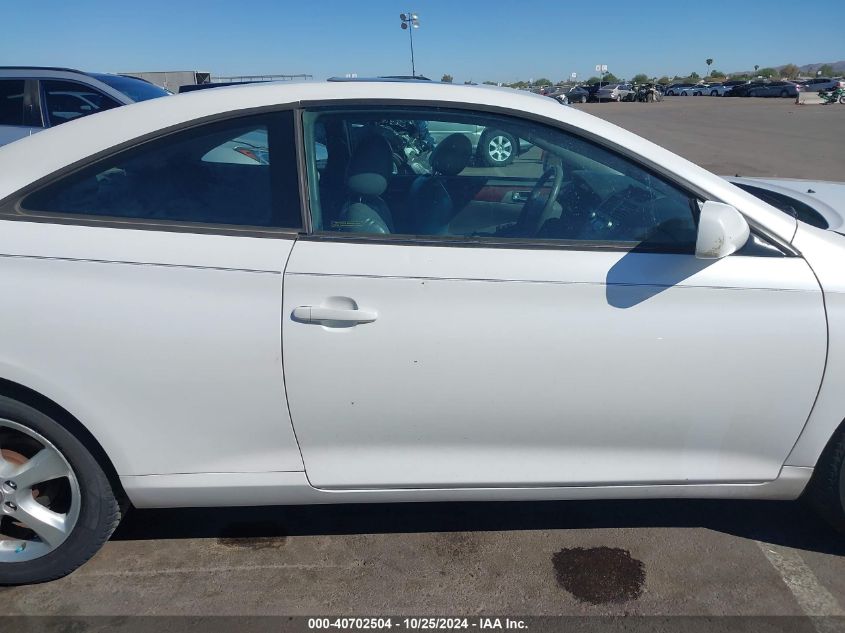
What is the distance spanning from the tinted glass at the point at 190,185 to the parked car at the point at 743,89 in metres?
60.1

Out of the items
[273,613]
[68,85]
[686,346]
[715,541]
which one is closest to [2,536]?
[273,613]

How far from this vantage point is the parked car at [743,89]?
53681 mm

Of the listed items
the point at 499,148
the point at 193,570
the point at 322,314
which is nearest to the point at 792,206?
the point at 499,148

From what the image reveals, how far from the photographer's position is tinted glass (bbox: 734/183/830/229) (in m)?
2.68

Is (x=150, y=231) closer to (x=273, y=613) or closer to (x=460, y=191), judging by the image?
(x=460, y=191)

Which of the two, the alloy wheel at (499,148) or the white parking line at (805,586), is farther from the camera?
the alloy wheel at (499,148)

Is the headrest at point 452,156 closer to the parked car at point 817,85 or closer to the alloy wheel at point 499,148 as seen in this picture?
the alloy wheel at point 499,148

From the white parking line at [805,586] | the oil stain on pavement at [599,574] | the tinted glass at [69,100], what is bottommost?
the white parking line at [805,586]

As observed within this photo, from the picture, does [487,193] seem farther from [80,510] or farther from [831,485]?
[80,510]

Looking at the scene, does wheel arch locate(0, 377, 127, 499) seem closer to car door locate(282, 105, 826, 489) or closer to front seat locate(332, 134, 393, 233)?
car door locate(282, 105, 826, 489)

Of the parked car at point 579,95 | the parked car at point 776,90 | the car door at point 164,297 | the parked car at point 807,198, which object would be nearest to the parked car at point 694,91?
the parked car at point 776,90

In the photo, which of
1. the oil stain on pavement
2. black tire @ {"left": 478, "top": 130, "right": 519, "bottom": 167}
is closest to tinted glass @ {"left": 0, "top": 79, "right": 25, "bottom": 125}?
black tire @ {"left": 478, "top": 130, "right": 519, "bottom": 167}

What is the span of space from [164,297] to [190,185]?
41cm

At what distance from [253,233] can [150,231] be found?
325mm
